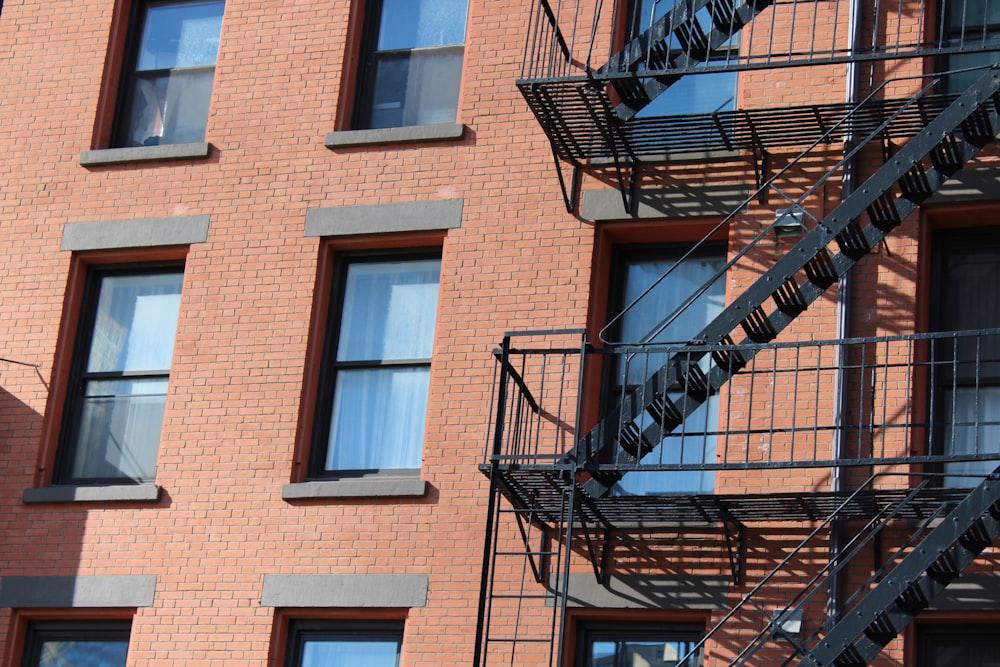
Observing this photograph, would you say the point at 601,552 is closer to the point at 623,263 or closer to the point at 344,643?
the point at 344,643

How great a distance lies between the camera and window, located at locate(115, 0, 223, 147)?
16.1 metres

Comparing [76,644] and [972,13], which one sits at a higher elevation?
[972,13]

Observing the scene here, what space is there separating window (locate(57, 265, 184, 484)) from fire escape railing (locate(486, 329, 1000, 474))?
3428 millimetres

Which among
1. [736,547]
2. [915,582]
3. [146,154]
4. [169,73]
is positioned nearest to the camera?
[915,582]

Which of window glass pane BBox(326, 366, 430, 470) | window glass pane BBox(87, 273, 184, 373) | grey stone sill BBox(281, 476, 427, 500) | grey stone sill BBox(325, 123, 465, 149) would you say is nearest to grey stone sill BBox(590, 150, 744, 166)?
grey stone sill BBox(325, 123, 465, 149)

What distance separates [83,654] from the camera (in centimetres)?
1434

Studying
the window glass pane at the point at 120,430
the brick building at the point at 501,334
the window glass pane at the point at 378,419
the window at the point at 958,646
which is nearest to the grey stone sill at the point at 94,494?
the brick building at the point at 501,334

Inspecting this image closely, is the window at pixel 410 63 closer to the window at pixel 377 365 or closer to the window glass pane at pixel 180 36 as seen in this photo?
the window at pixel 377 365

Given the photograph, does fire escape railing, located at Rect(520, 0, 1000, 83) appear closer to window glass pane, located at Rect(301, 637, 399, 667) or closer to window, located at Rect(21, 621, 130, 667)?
window glass pane, located at Rect(301, 637, 399, 667)

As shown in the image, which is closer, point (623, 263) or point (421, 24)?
point (623, 263)

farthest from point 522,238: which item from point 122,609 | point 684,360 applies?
point 122,609

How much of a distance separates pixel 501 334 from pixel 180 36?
493cm

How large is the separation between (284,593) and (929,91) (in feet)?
21.7

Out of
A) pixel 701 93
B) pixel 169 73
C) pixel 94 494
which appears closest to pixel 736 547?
pixel 701 93
